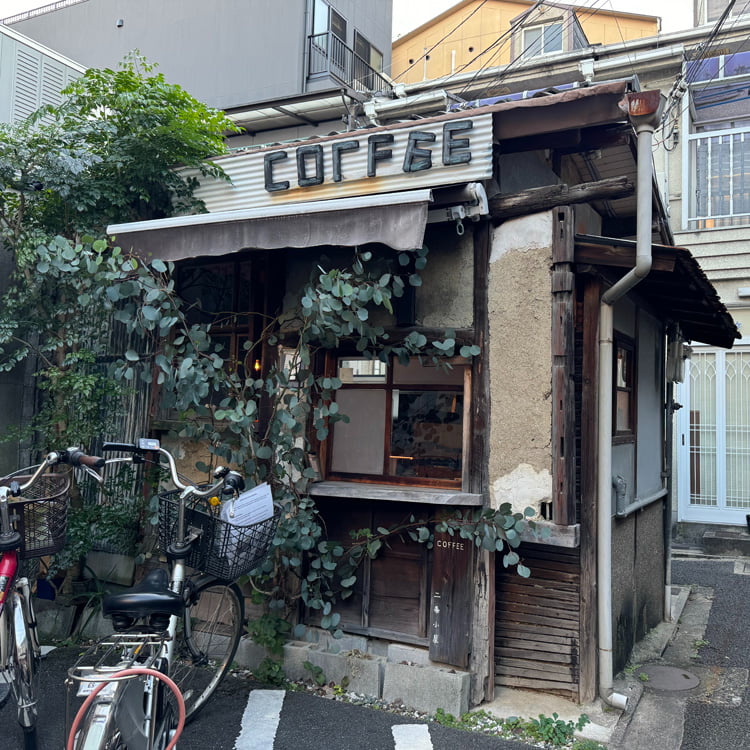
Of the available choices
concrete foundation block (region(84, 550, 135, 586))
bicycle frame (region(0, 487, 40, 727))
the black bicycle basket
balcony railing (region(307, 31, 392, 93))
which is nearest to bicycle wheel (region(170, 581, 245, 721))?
the black bicycle basket

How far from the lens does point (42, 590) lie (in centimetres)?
688

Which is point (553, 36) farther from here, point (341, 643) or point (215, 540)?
point (215, 540)

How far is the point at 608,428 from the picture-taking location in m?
5.42

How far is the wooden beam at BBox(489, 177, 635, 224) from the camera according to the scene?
5133mm

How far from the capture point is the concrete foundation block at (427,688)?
5.06 m

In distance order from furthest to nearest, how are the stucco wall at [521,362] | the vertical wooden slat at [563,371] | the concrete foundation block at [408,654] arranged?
the concrete foundation block at [408,654] → the stucco wall at [521,362] → the vertical wooden slat at [563,371]

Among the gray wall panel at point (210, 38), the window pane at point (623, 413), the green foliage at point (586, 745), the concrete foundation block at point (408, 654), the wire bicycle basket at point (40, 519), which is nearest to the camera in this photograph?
the wire bicycle basket at point (40, 519)

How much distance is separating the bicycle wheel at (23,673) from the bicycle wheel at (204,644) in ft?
2.88

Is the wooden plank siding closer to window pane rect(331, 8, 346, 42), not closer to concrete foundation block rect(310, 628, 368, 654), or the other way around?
concrete foundation block rect(310, 628, 368, 654)

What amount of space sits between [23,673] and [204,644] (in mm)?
1433

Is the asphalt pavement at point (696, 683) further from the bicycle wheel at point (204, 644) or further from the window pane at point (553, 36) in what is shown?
the window pane at point (553, 36)

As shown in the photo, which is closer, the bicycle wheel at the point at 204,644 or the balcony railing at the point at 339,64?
the bicycle wheel at the point at 204,644

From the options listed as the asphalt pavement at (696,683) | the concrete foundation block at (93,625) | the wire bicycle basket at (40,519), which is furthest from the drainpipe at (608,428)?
the concrete foundation block at (93,625)

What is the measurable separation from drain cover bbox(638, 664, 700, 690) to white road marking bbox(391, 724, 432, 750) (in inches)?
89.9
